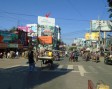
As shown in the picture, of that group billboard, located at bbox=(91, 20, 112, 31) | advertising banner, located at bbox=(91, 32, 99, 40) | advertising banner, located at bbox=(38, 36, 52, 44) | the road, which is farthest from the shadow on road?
advertising banner, located at bbox=(91, 32, 99, 40)

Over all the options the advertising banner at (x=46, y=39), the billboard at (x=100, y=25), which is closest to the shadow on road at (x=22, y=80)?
the billboard at (x=100, y=25)

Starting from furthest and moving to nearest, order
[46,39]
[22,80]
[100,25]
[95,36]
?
[95,36]
[46,39]
[100,25]
[22,80]

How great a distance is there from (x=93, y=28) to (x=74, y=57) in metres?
55.8

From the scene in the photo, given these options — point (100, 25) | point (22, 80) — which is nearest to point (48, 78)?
point (22, 80)

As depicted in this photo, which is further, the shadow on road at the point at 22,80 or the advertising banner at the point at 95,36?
the advertising banner at the point at 95,36

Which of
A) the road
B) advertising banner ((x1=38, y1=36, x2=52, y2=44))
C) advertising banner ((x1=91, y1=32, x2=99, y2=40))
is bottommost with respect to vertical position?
the road

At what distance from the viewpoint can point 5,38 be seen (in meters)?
83.1

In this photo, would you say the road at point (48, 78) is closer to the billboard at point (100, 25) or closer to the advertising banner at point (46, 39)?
the billboard at point (100, 25)

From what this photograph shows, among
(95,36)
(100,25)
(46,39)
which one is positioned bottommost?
(46,39)

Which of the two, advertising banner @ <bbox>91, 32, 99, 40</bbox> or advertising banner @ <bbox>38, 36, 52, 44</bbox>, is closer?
advertising banner @ <bbox>38, 36, 52, 44</bbox>

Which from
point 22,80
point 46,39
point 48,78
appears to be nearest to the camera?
point 22,80

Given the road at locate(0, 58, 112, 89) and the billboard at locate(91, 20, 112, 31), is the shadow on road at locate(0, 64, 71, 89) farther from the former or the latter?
the billboard at locate(91, 20, 112, 31)

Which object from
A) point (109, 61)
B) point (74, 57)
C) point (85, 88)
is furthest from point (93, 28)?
point (85, 88)

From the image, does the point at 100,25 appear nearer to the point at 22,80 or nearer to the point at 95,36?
the point at 95,36
